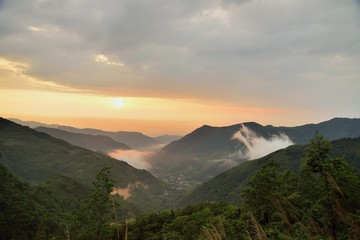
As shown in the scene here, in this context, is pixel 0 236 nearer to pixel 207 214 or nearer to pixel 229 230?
pixel 207 214

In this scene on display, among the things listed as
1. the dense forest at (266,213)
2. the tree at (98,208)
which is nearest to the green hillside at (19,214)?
the dense forest at (266,213)

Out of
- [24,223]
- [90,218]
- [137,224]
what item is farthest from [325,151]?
[24,223]

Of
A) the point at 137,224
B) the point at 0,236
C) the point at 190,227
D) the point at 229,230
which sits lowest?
the point at 0,236

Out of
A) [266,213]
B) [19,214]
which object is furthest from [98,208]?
[19,214]

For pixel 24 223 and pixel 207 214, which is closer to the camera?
pixel 207 214

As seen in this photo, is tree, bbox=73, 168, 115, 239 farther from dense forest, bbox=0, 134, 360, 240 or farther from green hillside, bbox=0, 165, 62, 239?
green hillside, bbox=0, 165, 62, 239

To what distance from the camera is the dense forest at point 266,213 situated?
799 centimetres

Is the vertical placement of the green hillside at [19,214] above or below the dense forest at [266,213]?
below

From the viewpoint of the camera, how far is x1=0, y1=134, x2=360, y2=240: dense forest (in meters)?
7.99

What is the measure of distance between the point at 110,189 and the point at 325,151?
21.0 meters

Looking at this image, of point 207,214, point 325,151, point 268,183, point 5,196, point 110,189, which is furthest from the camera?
point 5,196

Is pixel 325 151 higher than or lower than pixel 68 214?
higher

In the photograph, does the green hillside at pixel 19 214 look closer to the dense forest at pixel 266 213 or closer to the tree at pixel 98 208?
the dense forest at pixel 266 213

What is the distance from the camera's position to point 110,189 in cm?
3012
